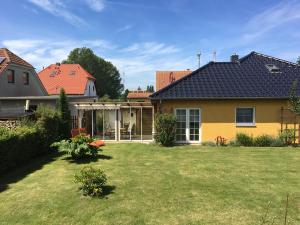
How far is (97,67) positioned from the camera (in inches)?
3150

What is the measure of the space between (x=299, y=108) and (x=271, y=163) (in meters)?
6.27

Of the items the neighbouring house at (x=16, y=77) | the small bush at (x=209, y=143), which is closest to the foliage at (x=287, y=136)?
the small bush at (x=209, y=143)

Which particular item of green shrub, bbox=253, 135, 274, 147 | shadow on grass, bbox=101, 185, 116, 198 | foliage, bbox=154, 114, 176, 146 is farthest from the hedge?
green shrub, bbox=253, 135, 274, 147

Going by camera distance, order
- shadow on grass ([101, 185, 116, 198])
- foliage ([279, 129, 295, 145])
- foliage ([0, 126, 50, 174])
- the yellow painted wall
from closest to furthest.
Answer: shadow on grass ([101, 185, 116, 198]), foliage ([0, 126, 50, 174]), foliage ([279, 129, 295, 145]), the yellow painted wall

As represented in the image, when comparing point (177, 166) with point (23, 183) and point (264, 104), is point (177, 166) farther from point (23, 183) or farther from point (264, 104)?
point (264, 104)

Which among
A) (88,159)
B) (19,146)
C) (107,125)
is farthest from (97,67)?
(19,146)

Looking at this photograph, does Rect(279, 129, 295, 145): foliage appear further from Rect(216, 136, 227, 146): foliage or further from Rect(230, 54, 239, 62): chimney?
Rect(230, 54, 239, 62): chimney

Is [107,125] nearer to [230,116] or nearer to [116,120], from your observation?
[116,120]

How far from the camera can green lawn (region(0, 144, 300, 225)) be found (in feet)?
26.9

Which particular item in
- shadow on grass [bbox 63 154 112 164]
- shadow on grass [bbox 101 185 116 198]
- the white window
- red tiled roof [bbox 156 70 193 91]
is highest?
red tiled roof [bbox 156 70 193 91]

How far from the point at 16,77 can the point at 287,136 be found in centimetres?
2323

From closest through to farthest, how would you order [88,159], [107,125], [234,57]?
[88,159] < [234,57] < [107,125]

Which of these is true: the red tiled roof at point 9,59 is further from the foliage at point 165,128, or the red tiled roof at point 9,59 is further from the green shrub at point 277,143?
the green shrub at point 277,143

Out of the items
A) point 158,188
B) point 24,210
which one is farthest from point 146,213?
point 24,210
